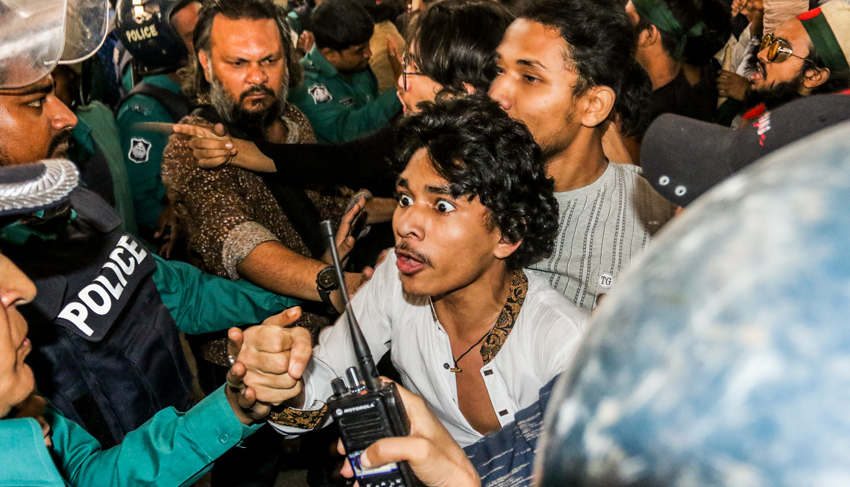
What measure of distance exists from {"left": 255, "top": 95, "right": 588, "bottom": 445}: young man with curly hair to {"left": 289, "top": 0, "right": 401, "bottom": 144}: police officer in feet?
5.60

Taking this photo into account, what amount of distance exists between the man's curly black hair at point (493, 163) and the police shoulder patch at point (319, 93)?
1916 millimetres

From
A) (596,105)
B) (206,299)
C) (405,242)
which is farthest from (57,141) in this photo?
(596,105)

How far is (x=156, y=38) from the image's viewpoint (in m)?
3.70

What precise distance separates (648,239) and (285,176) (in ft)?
4.64

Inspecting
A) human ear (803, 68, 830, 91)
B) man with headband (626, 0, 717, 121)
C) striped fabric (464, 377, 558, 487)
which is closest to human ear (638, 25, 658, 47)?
man with headband (626, 0, 717, 121)

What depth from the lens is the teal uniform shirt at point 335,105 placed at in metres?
3.56

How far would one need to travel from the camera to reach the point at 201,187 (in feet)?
7.79

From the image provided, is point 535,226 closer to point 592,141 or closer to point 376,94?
point 592,141

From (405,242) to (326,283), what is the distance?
Answer: 0.52m

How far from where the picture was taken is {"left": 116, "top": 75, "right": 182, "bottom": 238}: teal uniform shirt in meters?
3.39

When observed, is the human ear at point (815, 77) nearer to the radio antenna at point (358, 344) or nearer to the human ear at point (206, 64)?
the radio antenna at point (358, 344)

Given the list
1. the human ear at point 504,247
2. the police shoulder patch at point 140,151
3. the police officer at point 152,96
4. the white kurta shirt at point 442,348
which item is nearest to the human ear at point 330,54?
the police officer at point 152,96

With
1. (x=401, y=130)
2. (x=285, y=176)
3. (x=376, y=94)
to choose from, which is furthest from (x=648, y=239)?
(x=376, y=94)

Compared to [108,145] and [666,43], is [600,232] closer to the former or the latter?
[666,43]
